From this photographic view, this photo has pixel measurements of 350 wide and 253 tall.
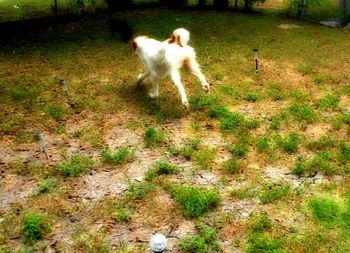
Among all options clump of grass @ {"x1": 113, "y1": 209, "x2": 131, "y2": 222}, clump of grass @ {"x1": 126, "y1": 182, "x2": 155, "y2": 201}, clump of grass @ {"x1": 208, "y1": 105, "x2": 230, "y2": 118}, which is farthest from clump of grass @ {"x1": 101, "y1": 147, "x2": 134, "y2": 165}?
clump of grass @ {"x1": 208, "y1": 105, "x2": 230, "y2": 118}

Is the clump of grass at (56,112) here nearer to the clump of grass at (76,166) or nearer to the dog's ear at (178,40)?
the clump of grass at (76,166)

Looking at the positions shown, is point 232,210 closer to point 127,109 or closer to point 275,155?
point 275,155

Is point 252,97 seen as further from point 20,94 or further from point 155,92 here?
point 20,94

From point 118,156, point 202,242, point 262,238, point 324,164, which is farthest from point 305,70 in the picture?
point 202,242

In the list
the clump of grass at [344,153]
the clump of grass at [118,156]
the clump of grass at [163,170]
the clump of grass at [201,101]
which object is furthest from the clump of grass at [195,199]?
the clump of grass at [201,101]

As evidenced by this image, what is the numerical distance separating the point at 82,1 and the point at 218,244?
14603 mm

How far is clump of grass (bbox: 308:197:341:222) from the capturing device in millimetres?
6871

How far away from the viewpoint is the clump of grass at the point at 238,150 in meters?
8.59

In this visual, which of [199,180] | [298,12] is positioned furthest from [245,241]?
[298,12]

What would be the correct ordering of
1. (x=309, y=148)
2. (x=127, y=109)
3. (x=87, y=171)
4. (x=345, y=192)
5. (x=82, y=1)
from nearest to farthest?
(x=345, y=192), (x=87, y=171), (x=309, y=148), (x=127, y=109), (x=82, y=1)

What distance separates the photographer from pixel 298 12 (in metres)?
18.9

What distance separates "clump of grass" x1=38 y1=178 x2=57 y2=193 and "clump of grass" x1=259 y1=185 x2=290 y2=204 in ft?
11.8

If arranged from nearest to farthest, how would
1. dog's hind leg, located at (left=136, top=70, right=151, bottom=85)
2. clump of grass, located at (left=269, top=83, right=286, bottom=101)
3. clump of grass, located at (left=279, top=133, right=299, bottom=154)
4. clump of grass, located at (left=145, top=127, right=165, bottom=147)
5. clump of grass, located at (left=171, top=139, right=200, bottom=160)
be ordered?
clump of grass, located at (left=171, top=139, right=200, bottom=160) → clump of grass, located at (left=279, top=133, right=299, bottom=154) → clump of grass, located at (left=145, top=127, right=165, bottom=147) → clump of grass, located at (left=269, top=83, right=286, bottom=101) → dog's hind leg, located at (left=136, top=70, right=151, bottom=85)

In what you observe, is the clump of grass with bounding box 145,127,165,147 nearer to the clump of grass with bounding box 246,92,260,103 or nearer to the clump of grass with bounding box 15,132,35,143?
the clump of grass with bounding box 15,132,35,143
